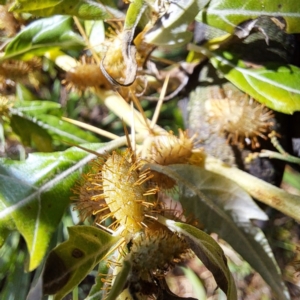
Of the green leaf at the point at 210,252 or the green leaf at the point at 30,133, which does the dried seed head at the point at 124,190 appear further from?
the green leaf at the point at 30,133

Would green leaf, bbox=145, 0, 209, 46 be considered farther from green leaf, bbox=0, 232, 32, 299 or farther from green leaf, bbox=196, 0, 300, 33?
green leaf, bbox=0, 232, 32, 299

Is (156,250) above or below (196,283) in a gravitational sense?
above

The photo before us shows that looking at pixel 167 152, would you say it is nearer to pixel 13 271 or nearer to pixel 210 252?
pixel 210 252

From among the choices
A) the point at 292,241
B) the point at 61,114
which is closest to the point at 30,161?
the point at 61,114

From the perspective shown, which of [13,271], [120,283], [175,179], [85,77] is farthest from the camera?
[13,271]

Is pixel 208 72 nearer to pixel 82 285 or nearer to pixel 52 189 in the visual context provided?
pixel 52 189

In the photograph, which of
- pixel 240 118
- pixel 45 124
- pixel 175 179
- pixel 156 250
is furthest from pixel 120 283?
pixel 45 124

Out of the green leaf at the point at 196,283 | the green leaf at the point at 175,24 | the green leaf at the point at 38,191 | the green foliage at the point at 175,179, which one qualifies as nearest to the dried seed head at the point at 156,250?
the green foliage at the point at 175,179

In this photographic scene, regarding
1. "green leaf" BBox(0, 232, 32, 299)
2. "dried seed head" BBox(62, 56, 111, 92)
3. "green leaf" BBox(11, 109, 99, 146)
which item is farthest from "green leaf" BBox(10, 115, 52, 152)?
"green leaf" BBox(0, 232, 32, 299)
